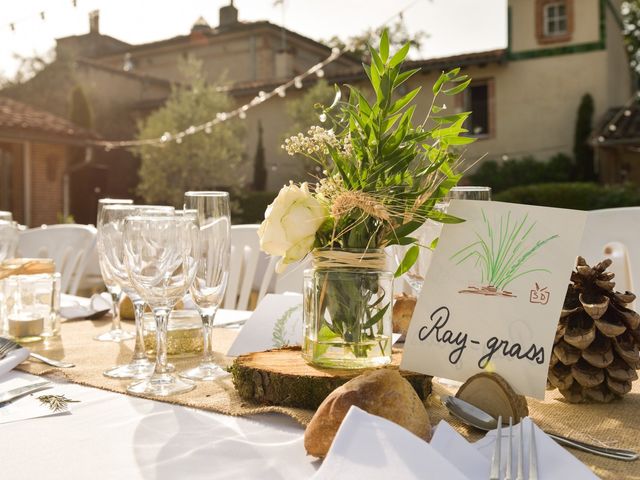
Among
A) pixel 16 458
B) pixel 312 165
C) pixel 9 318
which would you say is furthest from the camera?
pixel 312 165

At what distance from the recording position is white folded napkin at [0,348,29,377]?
121 centimetres

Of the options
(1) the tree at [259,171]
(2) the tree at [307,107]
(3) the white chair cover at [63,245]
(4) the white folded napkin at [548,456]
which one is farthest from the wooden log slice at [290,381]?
(1) the tree at [259,171]

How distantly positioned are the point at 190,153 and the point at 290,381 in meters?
15.3

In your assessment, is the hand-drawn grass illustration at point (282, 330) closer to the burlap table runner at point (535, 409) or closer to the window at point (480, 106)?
the burlap table runner at point (535, 409)

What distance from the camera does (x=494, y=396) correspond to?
920 mm

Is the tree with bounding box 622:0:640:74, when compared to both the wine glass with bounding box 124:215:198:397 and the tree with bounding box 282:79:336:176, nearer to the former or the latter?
the tree with bounding box 282:79:336:176

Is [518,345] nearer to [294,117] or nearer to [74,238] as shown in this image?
[74,238]

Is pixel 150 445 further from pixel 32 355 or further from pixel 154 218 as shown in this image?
pixel 32 355

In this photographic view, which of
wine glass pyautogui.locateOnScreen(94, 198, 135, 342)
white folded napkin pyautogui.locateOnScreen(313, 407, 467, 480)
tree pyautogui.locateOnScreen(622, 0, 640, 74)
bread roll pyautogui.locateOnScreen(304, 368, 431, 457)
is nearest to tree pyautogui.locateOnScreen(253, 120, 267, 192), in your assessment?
tree pyautogui.locateOnScreen(622, 0, 640, 74)

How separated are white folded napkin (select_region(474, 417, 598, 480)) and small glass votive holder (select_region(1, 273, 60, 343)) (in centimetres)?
113

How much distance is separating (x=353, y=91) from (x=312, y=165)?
14175mm

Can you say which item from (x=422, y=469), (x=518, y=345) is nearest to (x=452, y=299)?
(x=518, y=345)

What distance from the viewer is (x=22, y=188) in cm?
1259

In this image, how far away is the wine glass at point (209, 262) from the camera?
1199mm
